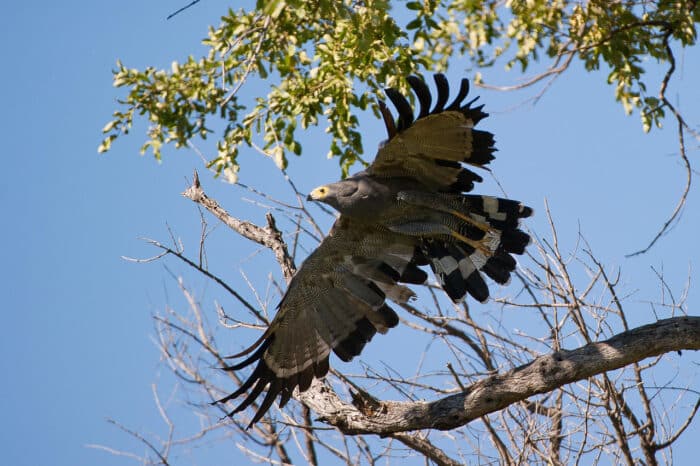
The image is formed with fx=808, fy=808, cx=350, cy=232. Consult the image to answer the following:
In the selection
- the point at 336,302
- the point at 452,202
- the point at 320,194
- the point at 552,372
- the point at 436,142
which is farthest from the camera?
the point at 336,302

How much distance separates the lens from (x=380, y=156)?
14.8ft

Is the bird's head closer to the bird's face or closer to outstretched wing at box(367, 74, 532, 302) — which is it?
the bird's face

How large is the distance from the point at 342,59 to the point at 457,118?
Answer: 155cm

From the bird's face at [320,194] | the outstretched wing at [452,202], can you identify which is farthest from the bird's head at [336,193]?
the outstretched wing at [452,202]

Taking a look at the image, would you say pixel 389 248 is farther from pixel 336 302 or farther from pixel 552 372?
pixel 552 372

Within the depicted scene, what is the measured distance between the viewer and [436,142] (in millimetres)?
4398

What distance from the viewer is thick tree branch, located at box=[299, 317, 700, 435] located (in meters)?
3.54

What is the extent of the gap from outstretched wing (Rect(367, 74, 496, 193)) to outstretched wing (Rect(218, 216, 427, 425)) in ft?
1.53

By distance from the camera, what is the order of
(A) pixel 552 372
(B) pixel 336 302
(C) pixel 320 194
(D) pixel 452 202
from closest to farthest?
(A) pixel 552 372
(C) pixel 320 194
(D) pixel 452 202
(B) pixel 336 302

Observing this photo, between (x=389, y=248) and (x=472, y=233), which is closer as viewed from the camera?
(x=472, y=233)

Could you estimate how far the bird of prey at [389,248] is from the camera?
4418 mm

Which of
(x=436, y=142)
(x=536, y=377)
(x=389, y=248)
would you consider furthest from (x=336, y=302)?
(x=536, y=377)

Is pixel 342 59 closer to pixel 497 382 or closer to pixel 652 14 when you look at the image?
pixel 652 14

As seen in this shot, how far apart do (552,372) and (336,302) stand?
1.64m
